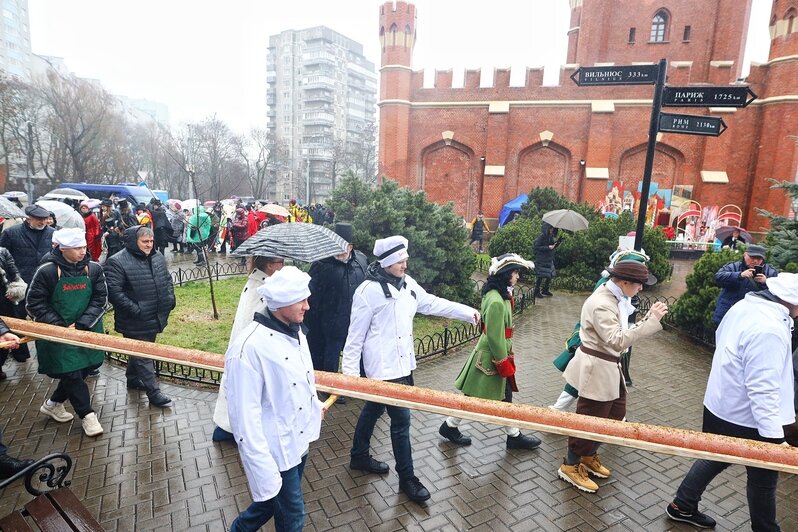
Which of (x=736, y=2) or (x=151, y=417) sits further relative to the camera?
(x=736, y=2)

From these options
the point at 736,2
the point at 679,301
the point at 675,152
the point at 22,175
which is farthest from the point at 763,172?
the point at 22,175

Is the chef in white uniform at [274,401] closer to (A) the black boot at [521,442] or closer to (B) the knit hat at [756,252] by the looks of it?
(A) the black boot at [521,442]

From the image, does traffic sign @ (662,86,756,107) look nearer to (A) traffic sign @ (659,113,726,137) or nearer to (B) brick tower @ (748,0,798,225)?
(A) traffic sign @ (659,113,726,137)

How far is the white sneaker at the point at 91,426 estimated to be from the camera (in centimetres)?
451

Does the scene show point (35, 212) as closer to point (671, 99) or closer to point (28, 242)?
point (28, 242)

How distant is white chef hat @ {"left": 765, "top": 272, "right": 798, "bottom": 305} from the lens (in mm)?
3105

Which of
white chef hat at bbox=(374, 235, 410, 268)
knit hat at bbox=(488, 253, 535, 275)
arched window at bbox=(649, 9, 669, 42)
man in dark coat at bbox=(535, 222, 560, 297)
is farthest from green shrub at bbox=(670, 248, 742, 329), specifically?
arched window at bbox=(649, 9, 669, 42)

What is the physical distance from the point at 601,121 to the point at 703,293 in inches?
708

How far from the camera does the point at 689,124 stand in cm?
634

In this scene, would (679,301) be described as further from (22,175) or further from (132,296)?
(22,175)

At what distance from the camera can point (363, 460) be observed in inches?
161

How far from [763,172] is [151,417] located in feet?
88.0

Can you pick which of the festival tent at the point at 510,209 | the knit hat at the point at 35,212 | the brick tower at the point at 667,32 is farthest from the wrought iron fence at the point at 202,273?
the brick tower at the point at 667,32

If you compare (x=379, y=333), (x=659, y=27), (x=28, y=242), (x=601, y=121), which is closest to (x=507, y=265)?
(x=379, y=333)
